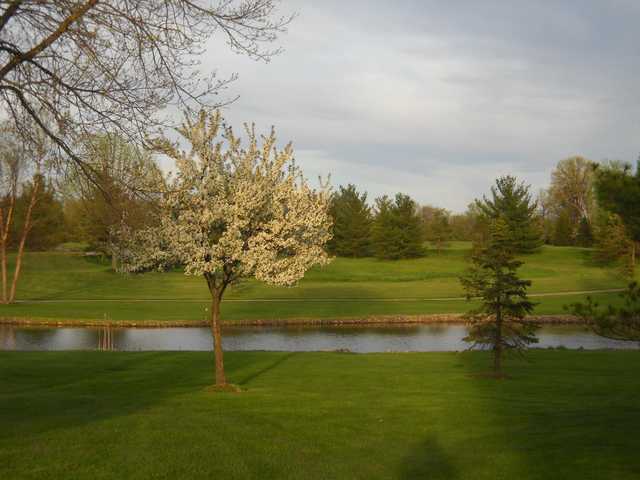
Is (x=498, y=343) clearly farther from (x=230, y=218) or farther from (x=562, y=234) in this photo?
(x=562, y=234)

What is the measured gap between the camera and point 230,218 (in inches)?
555

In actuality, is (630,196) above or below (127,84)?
below

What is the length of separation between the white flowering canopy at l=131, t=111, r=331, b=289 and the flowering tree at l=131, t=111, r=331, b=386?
0.07ft

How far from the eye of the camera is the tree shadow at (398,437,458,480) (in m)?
7.40

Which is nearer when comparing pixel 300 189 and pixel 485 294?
pixel 300 189

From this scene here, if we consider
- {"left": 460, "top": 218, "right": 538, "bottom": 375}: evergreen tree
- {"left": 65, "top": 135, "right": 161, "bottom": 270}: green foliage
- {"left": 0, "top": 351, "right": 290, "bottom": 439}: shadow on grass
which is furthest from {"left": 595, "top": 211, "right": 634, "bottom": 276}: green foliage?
{"left": 65, "top": 135, "right": 161, "bottom": 270}: green foliage

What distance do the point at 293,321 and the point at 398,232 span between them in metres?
42.1

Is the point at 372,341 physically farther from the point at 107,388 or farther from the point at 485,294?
the point at 107,388

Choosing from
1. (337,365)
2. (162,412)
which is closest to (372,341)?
(337,365)

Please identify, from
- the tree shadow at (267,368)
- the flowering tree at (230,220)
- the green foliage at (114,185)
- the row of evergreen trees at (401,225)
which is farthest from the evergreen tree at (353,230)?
the green foliage at (114,185)

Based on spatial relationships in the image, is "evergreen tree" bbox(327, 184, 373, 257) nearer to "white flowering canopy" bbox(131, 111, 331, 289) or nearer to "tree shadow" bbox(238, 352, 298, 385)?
"tree shadow" bbox(238, 352, 298, 385)

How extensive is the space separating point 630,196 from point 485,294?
9.58 m

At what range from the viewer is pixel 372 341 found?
30.6 m

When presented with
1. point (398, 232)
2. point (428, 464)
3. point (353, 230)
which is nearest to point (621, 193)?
point (428, 464)
